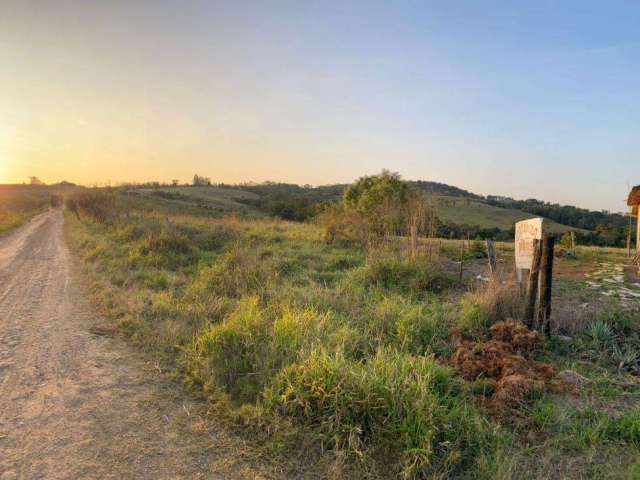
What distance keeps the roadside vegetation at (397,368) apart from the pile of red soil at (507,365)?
0.7 inches

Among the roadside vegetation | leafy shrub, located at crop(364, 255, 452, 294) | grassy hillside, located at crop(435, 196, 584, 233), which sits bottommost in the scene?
the roadside vegetation

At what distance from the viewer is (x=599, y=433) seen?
3338mm

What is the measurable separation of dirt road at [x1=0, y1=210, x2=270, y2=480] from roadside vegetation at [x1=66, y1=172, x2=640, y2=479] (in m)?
0.32

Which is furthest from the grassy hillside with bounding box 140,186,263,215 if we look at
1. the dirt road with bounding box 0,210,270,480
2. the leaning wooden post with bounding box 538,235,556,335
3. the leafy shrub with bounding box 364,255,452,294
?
the leaning wooden post with bounding box 538,235,556,335

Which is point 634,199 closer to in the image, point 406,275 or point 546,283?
point 406,275

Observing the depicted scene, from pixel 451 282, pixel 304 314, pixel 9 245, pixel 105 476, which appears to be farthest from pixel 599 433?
pixel 9 245

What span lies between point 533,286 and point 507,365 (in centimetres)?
175

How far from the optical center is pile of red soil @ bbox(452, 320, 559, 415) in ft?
12.4

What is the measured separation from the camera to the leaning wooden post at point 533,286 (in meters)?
5.67

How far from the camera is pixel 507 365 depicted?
14.4ft

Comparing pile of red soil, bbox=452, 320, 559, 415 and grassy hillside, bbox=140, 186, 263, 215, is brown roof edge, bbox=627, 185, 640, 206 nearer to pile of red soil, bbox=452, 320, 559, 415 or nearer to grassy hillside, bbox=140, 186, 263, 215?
pile of red soil, bbox=452, 320, 559, 415

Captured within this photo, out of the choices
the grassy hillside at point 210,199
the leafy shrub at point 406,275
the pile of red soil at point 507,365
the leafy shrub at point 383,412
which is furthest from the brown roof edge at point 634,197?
the grassy hillside at point 210,199

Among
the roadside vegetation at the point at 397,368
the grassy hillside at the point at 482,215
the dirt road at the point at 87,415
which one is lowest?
the dirt road at the point at 87,415

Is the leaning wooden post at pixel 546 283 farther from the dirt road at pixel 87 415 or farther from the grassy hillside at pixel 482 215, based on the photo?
the grassy hillside at pixel 482 215
